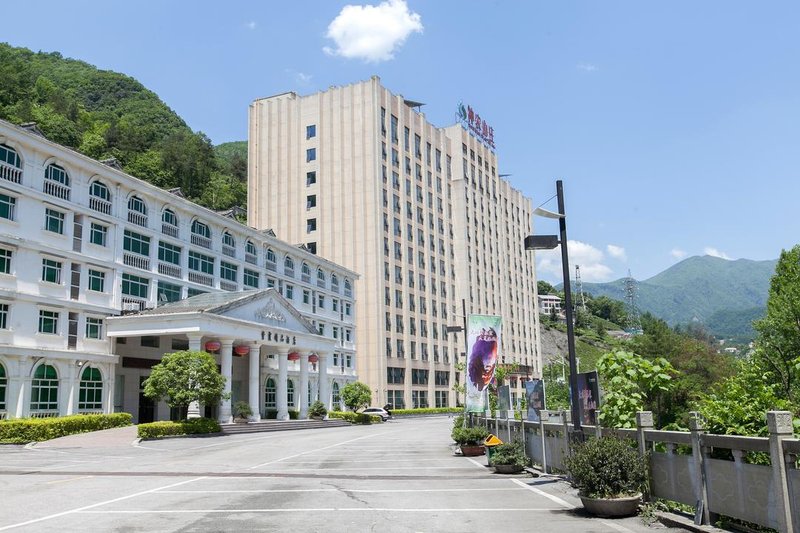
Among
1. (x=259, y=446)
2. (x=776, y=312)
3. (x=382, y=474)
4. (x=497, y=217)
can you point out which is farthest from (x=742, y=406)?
(x=497, y=217)

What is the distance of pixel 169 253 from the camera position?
48062 millimetres

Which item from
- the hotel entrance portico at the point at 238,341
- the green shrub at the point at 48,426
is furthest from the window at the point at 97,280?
the green shrub at the point at 48,426

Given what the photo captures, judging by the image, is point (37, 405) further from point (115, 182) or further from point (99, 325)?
point (115, 182)

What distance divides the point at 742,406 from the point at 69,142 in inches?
3374

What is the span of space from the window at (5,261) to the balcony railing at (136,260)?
8306 mm

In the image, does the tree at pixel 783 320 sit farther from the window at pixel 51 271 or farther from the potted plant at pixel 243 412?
the window at pixel 51 271

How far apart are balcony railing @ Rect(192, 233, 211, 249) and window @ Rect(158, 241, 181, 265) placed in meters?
2.07

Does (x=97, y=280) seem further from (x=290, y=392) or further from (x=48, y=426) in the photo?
(x=290, y=392)

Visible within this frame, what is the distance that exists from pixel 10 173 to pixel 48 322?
820cm

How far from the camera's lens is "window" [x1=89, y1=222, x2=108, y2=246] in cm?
4112

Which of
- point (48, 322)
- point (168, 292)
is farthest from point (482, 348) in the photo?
point (168, 292)

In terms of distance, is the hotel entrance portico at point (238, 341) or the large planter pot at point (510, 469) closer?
the large planter pot at point (510, 469)

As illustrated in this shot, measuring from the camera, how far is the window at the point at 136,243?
44.0 meters

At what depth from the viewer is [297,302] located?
6462 centimetres
